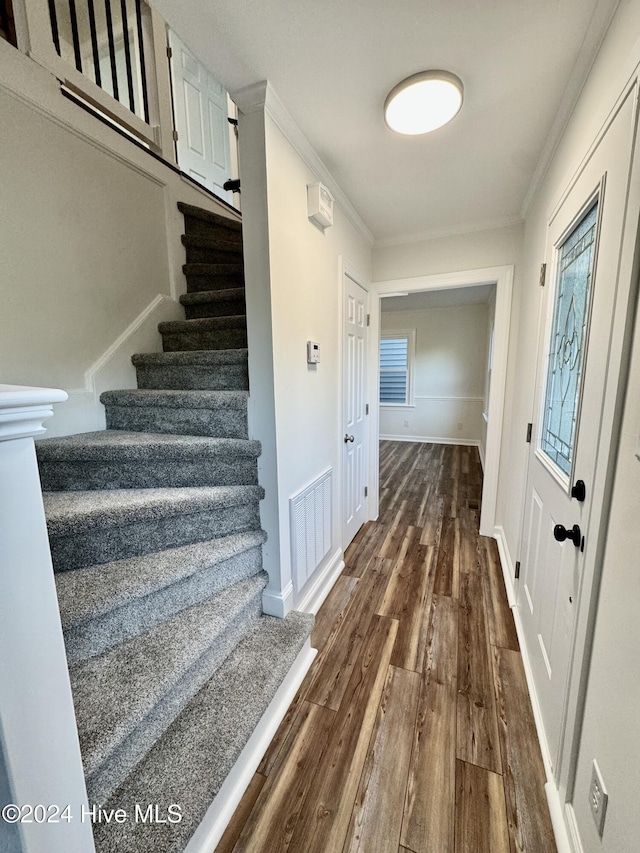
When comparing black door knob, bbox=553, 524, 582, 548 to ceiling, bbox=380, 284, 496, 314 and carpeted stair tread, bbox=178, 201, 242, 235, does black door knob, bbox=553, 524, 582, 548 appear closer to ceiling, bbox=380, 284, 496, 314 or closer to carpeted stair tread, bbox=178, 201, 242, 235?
carpeted stair tread, bbox=178, 201, 242, 235

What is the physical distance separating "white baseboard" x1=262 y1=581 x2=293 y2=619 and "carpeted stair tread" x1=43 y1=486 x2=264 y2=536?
1.61 ft

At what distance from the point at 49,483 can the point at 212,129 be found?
11.5 feet

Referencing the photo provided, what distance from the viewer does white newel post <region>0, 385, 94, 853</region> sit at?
503mm

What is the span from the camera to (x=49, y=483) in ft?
5.35

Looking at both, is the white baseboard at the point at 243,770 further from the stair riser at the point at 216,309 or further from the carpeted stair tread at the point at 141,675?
the stair riser at the point at 216,309

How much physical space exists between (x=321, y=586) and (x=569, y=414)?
1646 millimetres

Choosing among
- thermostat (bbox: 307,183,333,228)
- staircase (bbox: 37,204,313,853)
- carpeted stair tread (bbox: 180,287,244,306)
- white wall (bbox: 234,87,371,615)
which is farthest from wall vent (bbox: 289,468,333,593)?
thermostat (bbox: 307,183,333,228)

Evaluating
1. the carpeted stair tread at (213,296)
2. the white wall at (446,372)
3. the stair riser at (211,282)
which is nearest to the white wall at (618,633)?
the carpeted stair tread at (213,296)

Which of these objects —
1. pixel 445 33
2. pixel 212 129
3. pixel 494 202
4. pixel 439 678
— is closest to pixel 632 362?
pixel 445 33

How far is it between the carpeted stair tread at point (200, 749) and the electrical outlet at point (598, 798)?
38.3 inches

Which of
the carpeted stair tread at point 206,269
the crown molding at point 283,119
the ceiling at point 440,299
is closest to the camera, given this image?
the crown molding at point 283,119

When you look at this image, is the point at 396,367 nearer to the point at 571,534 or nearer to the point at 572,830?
the point at 571,534

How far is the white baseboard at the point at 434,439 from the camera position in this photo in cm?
614

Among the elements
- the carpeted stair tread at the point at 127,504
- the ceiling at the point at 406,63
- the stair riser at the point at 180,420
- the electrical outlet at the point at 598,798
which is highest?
the ceiling at the point at 406,63
